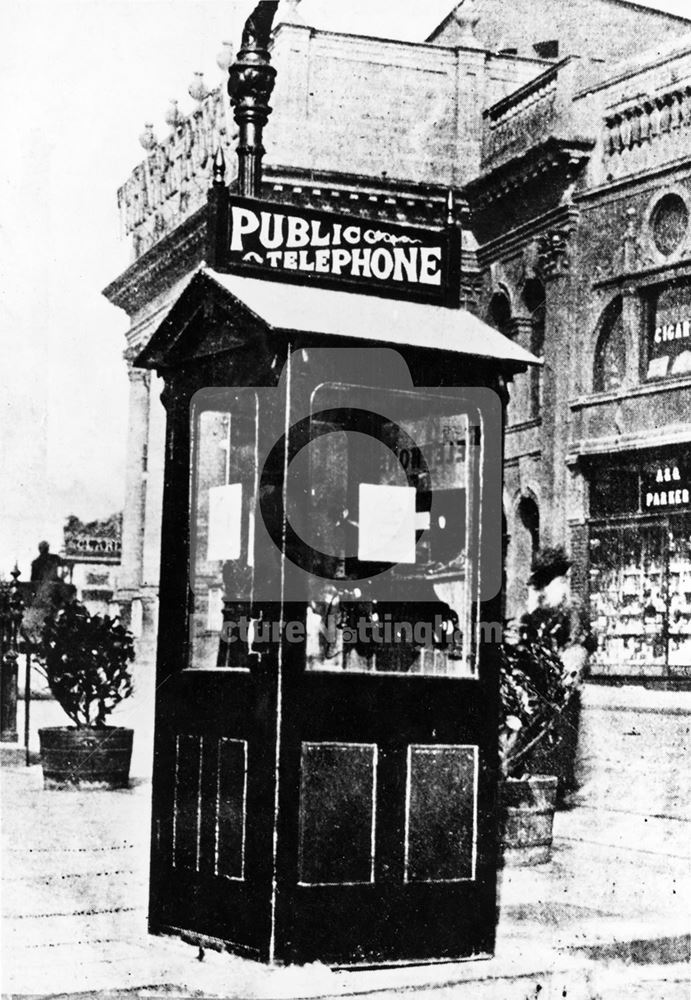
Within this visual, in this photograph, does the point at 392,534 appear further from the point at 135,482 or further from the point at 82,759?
the point at 135,482

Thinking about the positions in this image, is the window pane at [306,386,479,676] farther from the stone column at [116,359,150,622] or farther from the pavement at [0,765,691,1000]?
the stone column at [116,359,150,622]

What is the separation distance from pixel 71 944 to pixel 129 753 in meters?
6.70

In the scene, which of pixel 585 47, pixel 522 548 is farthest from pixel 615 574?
pixel 585 47

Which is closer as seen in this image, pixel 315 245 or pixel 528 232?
pixel 315 245

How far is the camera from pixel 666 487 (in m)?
17.7

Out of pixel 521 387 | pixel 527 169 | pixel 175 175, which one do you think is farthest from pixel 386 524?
pixel 175 175

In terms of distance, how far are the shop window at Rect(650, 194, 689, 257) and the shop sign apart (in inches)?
122

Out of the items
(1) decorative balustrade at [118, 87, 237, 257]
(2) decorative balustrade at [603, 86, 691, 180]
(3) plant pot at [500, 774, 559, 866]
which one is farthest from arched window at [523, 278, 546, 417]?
(3) plant pot at [500, 774, 559, 866]

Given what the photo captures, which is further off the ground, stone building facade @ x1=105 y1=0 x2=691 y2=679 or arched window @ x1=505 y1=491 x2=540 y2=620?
stone building facade @ x1=105 y1=0 x2=691 y2=679

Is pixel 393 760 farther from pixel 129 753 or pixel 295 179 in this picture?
pixel 295 179

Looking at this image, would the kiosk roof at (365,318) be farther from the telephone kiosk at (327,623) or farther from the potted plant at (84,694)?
the potted plant at (84,694)

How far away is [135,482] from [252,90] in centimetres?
2517

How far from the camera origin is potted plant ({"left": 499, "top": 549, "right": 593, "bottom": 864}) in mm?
9570

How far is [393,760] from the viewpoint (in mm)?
5996
